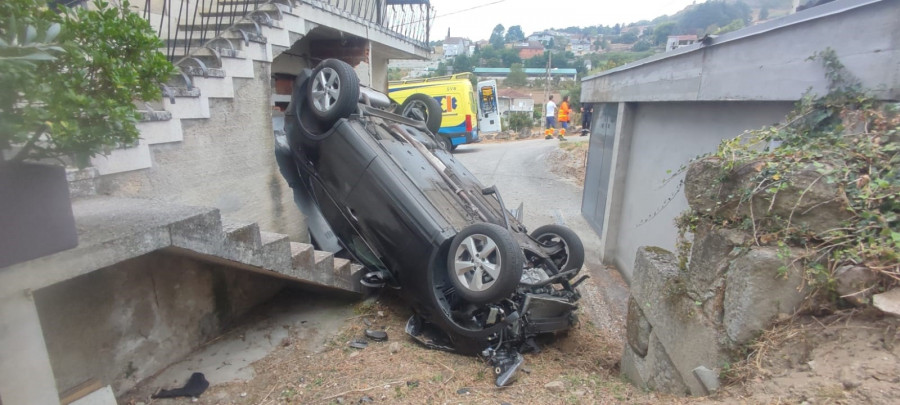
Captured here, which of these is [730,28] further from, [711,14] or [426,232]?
[711,14]

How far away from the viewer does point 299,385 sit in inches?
128

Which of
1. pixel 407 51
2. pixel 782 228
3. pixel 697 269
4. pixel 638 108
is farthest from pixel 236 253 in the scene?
pixel 407 51

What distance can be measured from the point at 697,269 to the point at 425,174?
2710mm

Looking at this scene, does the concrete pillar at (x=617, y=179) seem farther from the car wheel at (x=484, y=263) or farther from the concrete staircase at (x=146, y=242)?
the concrete staircase at (x=146, y=242)

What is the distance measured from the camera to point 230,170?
4559 mm

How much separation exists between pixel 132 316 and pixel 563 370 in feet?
11.1

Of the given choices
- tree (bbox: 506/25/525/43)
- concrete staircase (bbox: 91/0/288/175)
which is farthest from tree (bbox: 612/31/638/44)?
concrete staircase (bbox: 91/0/288/175)

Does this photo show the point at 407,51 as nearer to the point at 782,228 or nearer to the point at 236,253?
the point at 236,253

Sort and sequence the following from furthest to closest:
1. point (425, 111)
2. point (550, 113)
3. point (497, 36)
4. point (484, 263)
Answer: point (497, 36), point (550, 113), point (425, 111), point (484, 263)

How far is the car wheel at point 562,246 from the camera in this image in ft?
15.9

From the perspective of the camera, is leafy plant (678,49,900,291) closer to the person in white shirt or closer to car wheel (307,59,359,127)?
car wheel (307,59,359,127)

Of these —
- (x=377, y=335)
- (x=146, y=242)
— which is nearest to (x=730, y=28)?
(x=377, y=335)

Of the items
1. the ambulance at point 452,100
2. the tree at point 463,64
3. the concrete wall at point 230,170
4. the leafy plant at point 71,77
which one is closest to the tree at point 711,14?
the ambulance at point 452,100

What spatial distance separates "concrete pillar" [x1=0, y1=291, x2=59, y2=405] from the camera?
1846 millimetres
